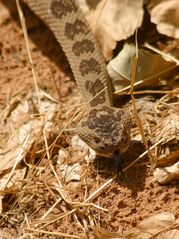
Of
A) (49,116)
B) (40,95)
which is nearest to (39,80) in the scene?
(40,95)

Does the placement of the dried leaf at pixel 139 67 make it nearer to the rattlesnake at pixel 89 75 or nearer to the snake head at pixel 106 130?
the rattlesnake at pixel 89 75

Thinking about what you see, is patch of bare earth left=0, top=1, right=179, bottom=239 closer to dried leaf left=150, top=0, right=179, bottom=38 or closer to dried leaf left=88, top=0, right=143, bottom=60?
dried leaf left=150, top=0, right=179, bottom=38

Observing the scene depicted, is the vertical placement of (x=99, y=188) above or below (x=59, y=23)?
below

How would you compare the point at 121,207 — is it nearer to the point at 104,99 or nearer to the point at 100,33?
the point at 104,99

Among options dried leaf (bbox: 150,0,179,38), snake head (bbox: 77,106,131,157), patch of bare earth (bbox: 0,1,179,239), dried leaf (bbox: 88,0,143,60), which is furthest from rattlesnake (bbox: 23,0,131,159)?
dried leaf (bbox: 150,0,179,38)

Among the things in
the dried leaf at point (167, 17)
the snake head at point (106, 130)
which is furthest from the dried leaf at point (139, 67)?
the snake head at point (106, 130)

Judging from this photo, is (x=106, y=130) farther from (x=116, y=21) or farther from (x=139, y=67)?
(x=116, y=21)

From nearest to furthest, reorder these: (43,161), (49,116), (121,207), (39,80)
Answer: (121,207), (43,161), (49,116), (39,80)
